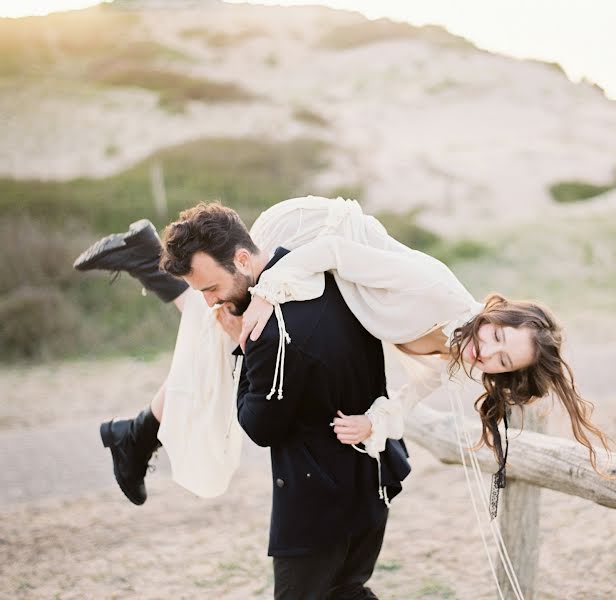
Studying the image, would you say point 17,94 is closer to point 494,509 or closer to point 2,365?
point 2,365

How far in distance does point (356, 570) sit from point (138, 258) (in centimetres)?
162

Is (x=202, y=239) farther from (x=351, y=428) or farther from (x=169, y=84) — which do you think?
(x=169, y=84)

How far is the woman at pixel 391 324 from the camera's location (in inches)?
86.0

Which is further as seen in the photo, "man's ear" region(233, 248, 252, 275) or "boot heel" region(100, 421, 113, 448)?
"boot heel" region(100, 421, 113, 448)

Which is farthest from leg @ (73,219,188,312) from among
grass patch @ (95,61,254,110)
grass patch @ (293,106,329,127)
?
grass patch @ (293,106,329,127)

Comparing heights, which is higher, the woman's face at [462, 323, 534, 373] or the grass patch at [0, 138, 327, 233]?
the woman's face at [462, 323, 534, 373]

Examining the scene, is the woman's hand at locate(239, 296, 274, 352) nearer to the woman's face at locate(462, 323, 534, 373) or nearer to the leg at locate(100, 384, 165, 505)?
the woman's face at locate(462, 323, 534, 373)

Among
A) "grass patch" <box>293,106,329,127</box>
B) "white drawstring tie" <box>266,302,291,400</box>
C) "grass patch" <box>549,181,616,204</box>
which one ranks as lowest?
"grass patch" <box>549,181,616,204</box>

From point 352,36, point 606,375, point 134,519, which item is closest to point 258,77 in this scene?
point 352,36

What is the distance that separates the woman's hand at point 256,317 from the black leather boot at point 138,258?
109 cm

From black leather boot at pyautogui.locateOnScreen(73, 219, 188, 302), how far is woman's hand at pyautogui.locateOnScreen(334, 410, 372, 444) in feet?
4.01

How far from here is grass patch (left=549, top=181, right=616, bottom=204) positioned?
21250 mm

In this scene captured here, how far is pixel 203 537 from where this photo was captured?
174 inches

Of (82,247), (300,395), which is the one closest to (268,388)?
(300,395)
